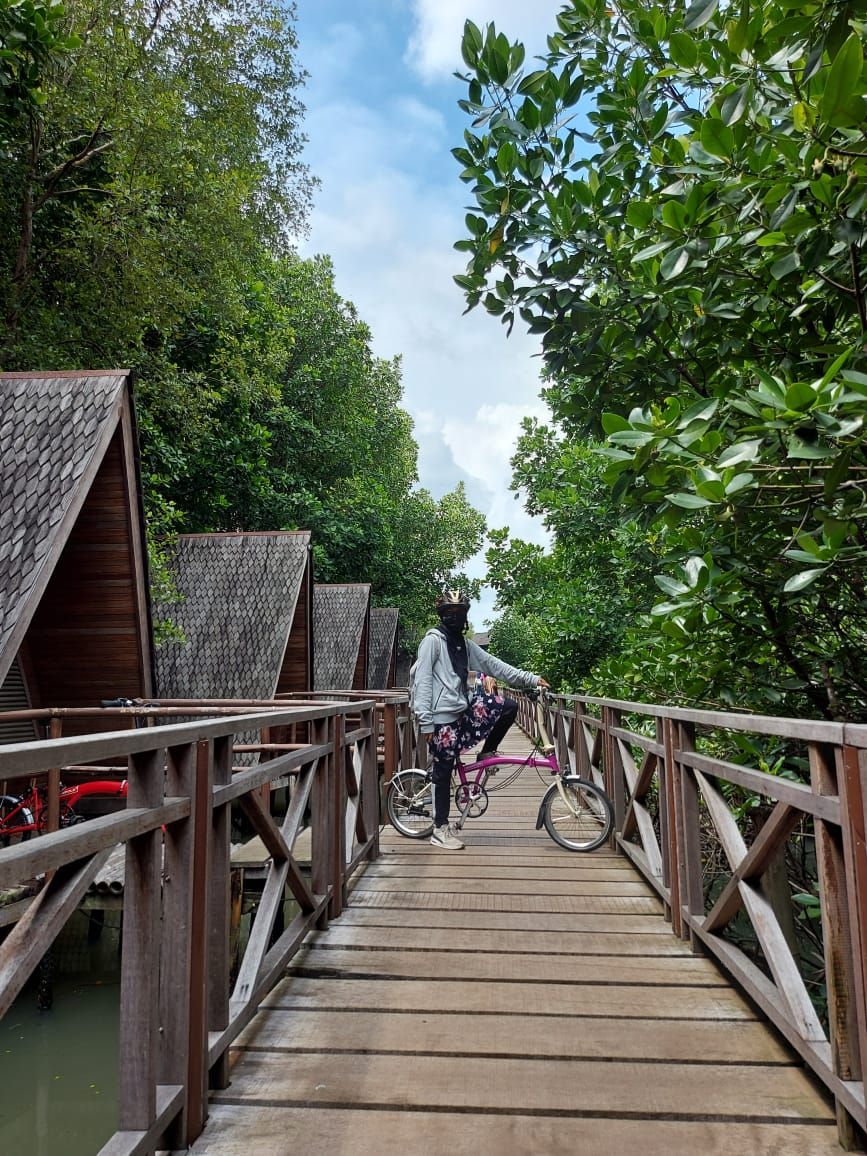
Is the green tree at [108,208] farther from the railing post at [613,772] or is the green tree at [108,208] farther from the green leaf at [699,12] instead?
the green leaf at [699,12]

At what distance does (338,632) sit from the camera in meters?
16.8

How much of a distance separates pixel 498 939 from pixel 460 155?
3.32m

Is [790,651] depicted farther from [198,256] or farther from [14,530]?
[198,256]

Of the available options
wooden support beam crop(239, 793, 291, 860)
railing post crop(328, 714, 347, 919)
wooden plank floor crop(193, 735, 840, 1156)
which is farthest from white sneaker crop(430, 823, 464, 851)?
wooden support beam crop(239, 793, 291, 860)

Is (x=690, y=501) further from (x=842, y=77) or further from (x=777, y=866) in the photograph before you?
(x=777, y=866)

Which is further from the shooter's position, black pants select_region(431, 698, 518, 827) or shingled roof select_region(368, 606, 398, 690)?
shingled roof select_region(368, 606, 398, 690)

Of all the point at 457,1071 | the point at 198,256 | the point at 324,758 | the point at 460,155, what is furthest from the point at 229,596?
the point at 457,1071

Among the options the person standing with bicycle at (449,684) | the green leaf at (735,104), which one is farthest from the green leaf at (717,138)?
the person standing with bicycle at (449,684)

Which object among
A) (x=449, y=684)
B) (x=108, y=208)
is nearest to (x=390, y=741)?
(x=449, y=684)

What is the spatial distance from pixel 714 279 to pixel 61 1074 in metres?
6.76

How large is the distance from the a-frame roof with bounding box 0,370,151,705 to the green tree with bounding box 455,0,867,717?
3.37 m

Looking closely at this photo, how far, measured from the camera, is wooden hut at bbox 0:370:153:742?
5484 mm

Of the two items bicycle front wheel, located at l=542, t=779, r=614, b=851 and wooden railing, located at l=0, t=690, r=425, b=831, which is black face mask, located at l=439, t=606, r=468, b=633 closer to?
wooden railing, located at l=0, t=690, r=425, b=831

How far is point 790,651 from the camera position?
3.56m
